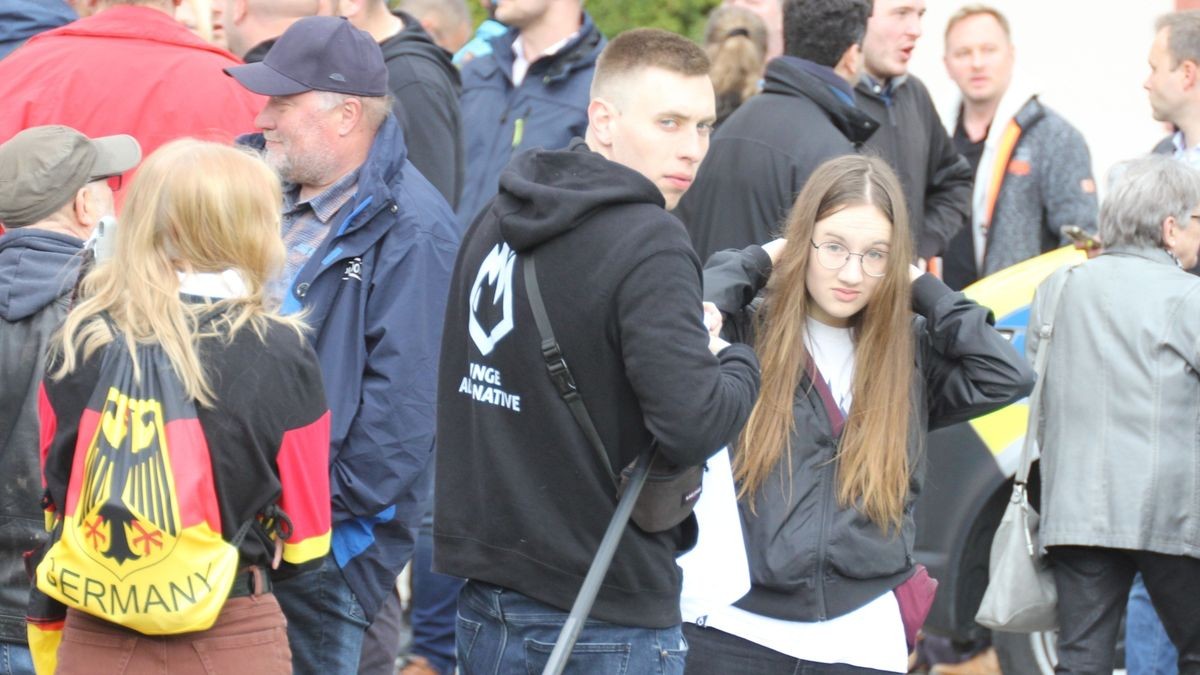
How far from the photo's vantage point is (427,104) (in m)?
5.86

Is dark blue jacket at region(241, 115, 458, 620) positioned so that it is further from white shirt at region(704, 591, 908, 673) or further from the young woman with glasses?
white shirt at region(704, 591, 908, 673)

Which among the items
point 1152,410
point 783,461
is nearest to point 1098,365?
point 1152,410

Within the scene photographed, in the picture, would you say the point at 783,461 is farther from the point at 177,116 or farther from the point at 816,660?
the point at 177,116

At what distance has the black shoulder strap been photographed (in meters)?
3.12

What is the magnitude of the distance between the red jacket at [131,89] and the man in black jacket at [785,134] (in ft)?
5.71

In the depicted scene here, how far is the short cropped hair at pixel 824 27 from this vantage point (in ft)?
18.9

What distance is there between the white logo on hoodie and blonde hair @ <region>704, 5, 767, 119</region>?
13.0ft

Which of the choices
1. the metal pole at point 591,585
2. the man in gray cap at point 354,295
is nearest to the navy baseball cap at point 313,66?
the man in gray cap at point 354,295

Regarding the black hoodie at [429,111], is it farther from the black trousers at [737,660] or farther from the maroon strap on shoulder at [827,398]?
the black trousers at [737,660]

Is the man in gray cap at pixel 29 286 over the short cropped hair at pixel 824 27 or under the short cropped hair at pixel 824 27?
under

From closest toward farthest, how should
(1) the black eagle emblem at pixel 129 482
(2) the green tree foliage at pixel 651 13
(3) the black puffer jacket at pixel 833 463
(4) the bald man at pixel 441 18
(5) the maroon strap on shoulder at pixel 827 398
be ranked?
(1) the black eagle emblem at pixel 129 482 < (3) the black puffer jacket at pixel 833 463 < (5) the maroon strap on shoulder at pixel 827 398 < (4) the bald man at pixel 441 18 < (2) the green tree foliage at pixel 651 13

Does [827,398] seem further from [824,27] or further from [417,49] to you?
[417,49]

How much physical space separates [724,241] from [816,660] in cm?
227

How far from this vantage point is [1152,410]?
4867 mm
